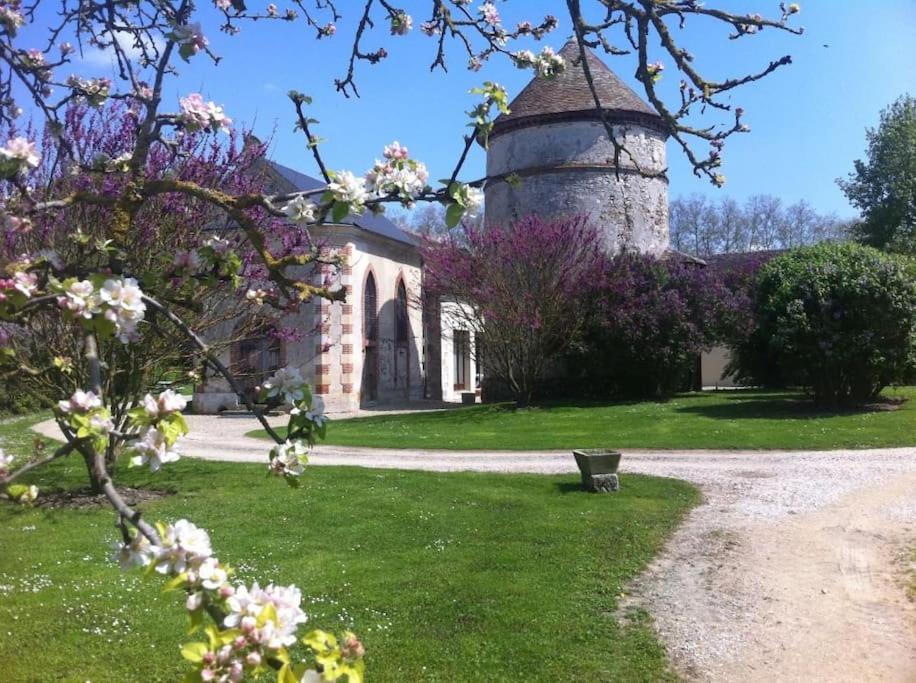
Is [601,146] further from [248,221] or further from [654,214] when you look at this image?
[248,221]

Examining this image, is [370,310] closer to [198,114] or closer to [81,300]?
[198,114]

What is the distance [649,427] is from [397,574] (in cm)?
1208

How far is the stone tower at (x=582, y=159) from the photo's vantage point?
27125mm

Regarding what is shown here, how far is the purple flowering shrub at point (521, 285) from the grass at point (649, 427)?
188 cm

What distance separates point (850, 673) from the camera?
16.1 feet

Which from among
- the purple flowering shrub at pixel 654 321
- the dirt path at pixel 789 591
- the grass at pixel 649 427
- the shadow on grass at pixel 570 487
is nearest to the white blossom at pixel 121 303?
the dirt path at pixel 789 591

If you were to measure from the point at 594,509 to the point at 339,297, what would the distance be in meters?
6.59

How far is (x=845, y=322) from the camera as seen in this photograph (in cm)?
1866

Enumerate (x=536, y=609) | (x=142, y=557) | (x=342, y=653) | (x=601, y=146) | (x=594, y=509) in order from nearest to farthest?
(x=342, y=653) < (x=142, y=557) < (x=536, y=609) < (x=594, y=509) < (x=601, y=146)

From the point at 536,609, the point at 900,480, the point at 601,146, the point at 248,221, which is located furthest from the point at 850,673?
the point at 601,146

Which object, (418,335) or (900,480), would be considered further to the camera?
(418,335)

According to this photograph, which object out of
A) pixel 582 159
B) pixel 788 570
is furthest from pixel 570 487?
pixel 582 159

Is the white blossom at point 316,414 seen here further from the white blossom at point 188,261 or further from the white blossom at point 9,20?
the white blossom at point 9,20

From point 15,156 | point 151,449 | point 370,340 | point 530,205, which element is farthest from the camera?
point 370,340
